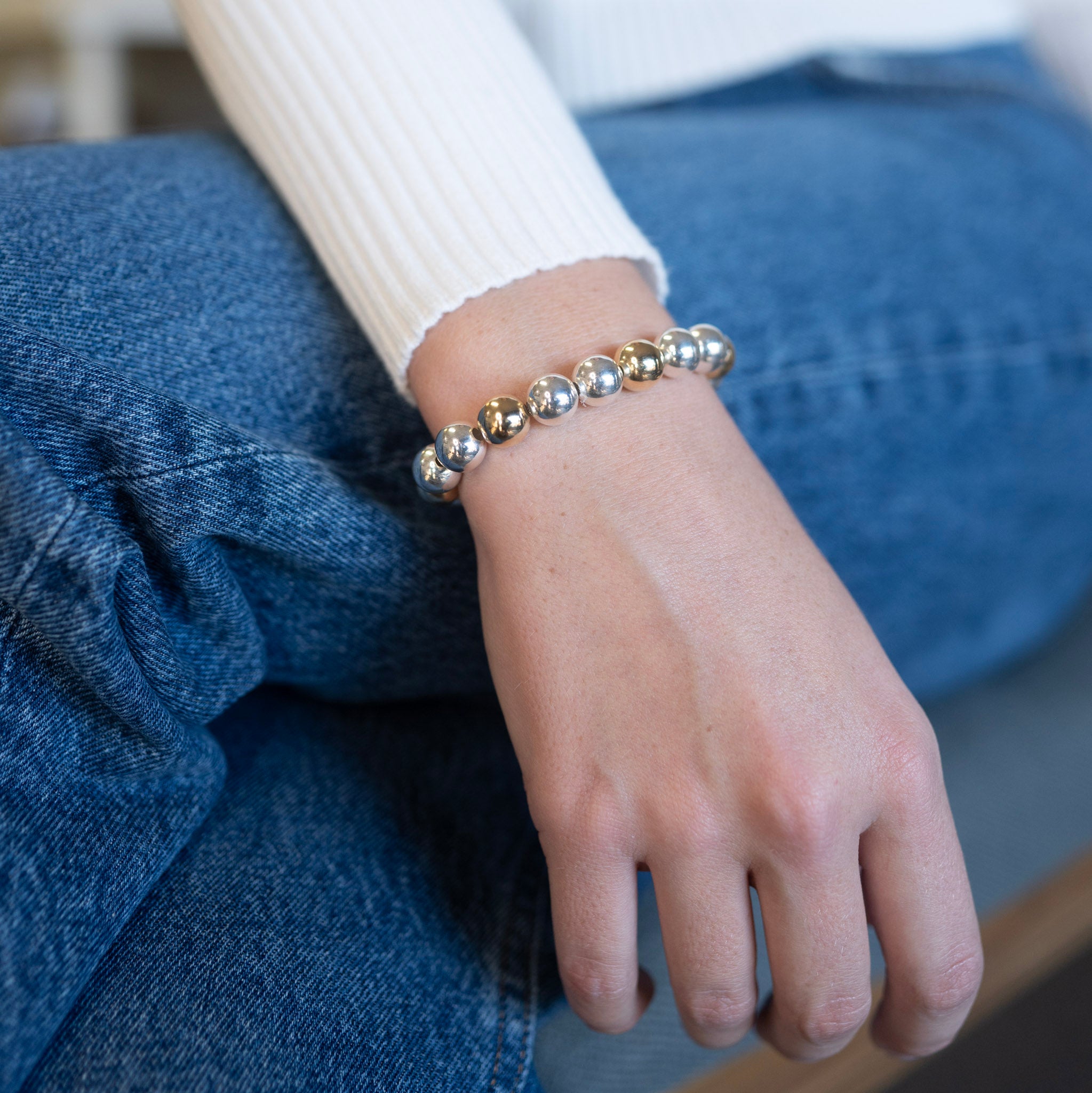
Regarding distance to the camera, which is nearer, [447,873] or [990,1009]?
[447,873]

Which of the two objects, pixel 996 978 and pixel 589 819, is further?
pixel 996 978

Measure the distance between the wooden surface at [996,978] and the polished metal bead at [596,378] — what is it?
0.53m

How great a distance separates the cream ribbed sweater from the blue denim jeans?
43 millimetres

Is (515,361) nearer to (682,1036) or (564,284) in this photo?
(564,284)

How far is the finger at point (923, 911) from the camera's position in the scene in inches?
14.4

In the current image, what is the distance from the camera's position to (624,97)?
2.79 feet

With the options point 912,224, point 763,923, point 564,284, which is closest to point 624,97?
point 912,224

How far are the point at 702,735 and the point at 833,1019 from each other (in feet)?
0.50

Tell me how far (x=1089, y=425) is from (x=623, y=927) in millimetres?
549

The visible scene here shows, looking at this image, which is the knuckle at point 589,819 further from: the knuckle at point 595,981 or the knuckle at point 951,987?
the knuckle at point 951,987

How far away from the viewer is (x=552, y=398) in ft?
1.29

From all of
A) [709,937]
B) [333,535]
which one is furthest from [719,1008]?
[333,535]

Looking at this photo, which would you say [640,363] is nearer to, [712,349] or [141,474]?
[712,349]

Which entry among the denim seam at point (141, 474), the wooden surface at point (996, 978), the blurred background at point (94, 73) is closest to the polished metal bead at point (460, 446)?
the denim seam at point (141, 474)
